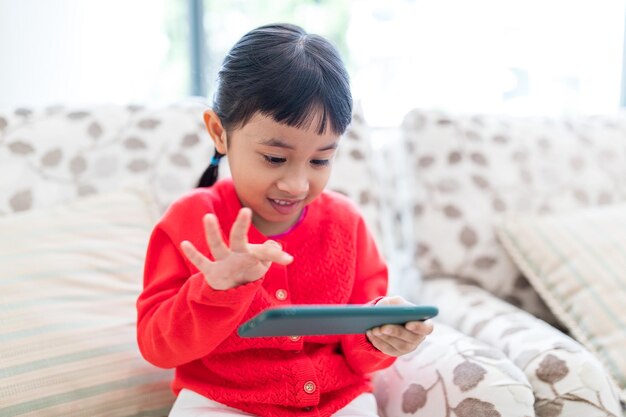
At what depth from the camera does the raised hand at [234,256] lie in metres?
0.72

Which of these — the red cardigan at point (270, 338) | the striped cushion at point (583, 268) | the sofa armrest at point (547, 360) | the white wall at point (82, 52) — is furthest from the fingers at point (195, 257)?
the white wall at point (82, 52)

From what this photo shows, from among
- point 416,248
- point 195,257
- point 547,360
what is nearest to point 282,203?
point 195,257

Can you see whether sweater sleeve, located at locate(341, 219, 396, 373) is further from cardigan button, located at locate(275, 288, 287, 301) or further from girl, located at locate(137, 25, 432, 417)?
cardigan button, located at locate(275, 288, 287, 301)

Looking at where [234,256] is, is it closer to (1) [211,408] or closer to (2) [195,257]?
(2) [195,257]

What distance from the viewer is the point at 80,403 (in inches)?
38.6

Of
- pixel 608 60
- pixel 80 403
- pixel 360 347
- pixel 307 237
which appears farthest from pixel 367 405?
pixel 608 60

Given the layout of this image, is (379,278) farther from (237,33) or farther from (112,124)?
(237,33)

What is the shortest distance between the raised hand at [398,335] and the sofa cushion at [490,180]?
0.61 meters

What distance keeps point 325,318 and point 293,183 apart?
241 millimetres

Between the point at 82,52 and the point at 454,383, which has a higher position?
the point at 82,52

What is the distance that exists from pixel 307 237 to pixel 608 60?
1658 mm

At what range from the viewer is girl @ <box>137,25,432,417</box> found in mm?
843

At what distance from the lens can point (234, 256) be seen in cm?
74

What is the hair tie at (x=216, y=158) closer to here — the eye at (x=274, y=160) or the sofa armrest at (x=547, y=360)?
the eye at (x=274, y=160)
